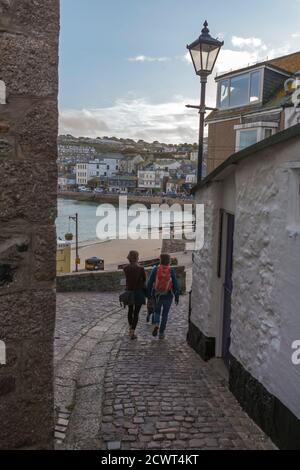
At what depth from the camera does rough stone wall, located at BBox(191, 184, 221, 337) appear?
20.8 feet

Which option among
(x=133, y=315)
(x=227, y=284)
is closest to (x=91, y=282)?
(x=133, y=315)

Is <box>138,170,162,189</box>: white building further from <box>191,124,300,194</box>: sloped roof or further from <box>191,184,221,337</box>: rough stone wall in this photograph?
<box>191,124,300,194</box>: sloped roof

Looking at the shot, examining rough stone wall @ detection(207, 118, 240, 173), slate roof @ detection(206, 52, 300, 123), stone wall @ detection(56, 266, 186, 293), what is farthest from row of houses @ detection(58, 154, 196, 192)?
stone wall @ detection(56, 266, 186, 293)

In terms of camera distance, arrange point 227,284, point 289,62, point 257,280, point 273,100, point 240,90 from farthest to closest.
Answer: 1. point 289,62
2. point 240,90
3. point 273,100
4. point 227,284
5. point 257,280

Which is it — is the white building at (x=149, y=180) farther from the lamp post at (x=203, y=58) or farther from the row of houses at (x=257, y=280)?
the row of houses at (x=257, y=280)

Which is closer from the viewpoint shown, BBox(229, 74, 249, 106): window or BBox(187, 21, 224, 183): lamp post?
BBox(187, 21, 224, 183): lamp post

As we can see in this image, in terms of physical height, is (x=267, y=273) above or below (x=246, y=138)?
below

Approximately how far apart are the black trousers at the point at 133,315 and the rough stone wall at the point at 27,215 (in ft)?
16.3

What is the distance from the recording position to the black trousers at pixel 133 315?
295 inches

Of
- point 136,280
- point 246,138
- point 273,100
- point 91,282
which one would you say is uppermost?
point 273,100

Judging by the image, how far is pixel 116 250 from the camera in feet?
150

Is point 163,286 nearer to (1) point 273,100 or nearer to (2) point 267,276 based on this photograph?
(2) point 267,276

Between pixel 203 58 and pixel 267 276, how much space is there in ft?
15.6
